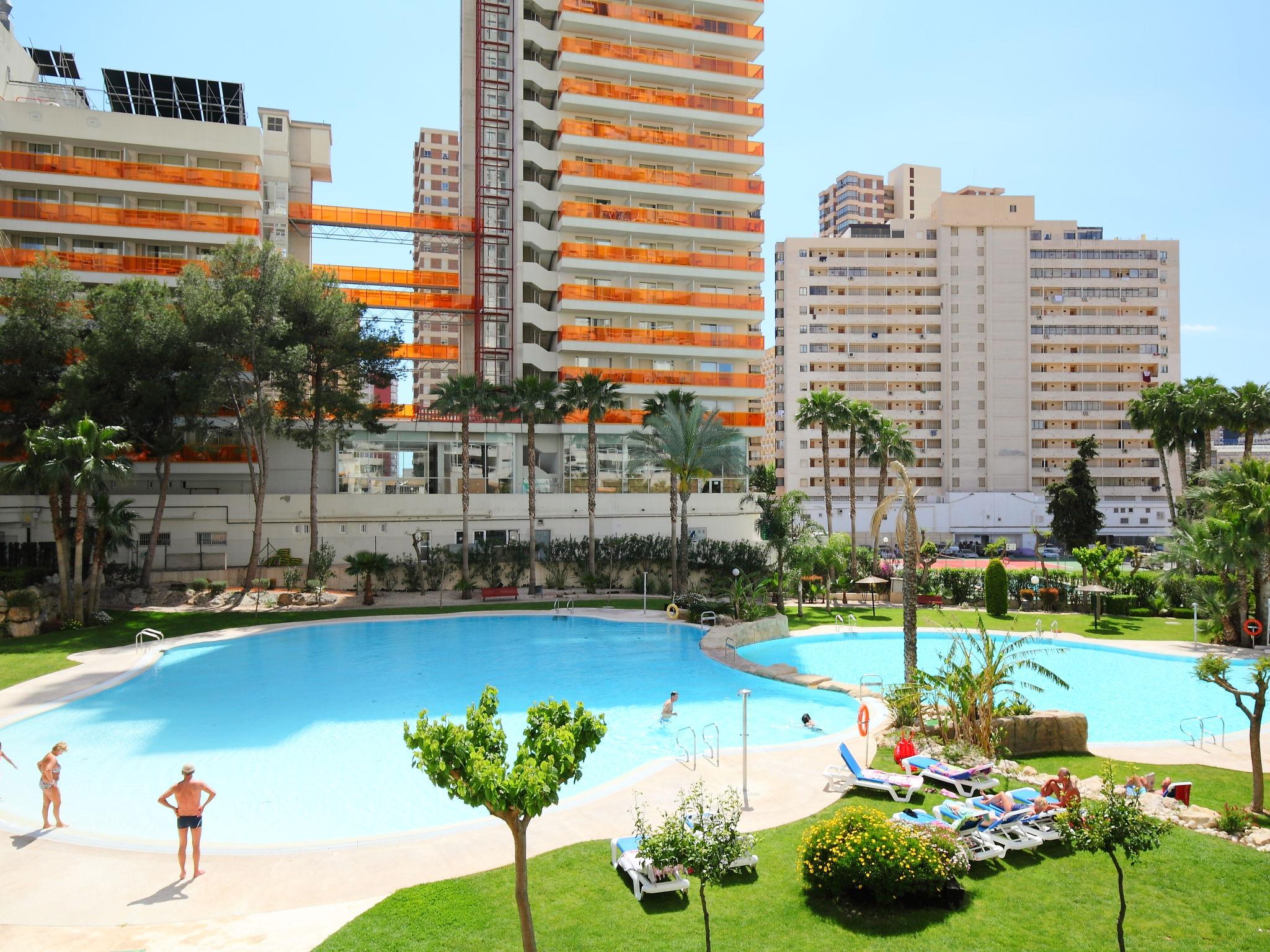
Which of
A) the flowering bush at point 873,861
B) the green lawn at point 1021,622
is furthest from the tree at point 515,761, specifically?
the green lawn at point 1021,622

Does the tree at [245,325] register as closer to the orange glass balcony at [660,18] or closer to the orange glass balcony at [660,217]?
the orange glass balcony at [660,217]

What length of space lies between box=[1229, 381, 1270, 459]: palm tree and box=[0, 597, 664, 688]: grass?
32374mm

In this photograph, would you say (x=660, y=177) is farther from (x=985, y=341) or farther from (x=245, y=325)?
(x=985, y=341)

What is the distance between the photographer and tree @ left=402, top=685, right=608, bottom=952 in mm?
6496

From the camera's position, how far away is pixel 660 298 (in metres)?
50.0

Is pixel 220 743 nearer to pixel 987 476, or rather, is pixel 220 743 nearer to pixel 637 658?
pixel 637 658

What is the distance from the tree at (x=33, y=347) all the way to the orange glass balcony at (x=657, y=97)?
31.1 meters

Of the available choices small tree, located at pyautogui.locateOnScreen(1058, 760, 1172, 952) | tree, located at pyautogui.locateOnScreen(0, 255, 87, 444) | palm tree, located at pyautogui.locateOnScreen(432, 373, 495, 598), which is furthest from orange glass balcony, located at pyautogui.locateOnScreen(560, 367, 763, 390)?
small tree, located at pyautogui.locateOnScreen(1058, 760, 1172, 952)

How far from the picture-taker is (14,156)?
1550 inches

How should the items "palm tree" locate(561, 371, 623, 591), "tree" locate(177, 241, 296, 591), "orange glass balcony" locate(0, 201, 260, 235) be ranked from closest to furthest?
"tree" locate(177, 241, 296, 591), "palm tree" locate(561, 371, 623, 591), "orange glass balcony" locate(0, 201, 260, 235)

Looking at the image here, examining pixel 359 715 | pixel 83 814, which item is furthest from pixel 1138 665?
pixel 83 814

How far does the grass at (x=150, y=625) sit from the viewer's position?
2289cm

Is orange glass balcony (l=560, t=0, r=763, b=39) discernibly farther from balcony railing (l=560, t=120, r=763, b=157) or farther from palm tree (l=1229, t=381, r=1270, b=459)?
palm tree (l=1229, t=381, r=1270, b=459)

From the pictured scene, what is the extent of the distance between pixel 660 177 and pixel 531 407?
22.3 meters
